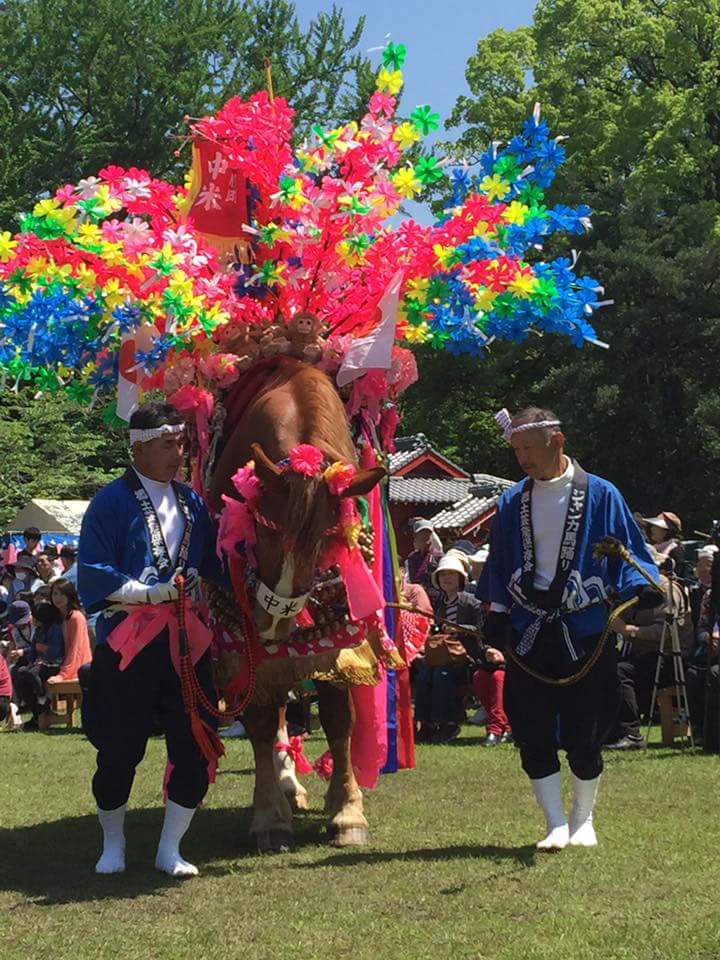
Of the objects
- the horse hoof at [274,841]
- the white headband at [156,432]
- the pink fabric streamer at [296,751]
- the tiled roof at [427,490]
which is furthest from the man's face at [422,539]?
the tiled roof at [427,490]

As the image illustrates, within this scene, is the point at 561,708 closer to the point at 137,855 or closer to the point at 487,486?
the point at 137,855

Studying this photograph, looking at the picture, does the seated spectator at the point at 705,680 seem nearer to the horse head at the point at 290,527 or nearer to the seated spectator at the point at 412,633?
the seated spectator at the point at 412,633

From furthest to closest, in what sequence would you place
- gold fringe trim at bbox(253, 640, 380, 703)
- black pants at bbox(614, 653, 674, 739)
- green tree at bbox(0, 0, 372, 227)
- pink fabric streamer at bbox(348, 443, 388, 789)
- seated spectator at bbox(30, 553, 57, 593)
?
1. green tree at bbox(0, 0, 372, 227)
2. seated spectator at bbox(30, 553, 57, 593)
3. black pants at bbox(614, 653, 674, 739)
4. pink fabric streamer at bbox(348, 443, 388, 789)
5. gold fringe trim at bbox(253, 640, 380, 703)

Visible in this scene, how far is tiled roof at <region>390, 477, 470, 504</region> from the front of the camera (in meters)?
26.5

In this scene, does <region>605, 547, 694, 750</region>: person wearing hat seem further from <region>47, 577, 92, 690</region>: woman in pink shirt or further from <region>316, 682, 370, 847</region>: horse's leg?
<region>47, 577, 92, 690</region>: woman in pink shirt

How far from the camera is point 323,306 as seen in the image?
696 cm

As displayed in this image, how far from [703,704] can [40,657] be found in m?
6.35

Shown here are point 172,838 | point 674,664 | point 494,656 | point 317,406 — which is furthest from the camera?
point 674,664

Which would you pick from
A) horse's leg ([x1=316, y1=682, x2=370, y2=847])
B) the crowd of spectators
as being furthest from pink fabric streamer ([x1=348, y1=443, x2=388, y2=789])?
the crowd of spectators

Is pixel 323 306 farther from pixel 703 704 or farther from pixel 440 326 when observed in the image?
pixel 703 704

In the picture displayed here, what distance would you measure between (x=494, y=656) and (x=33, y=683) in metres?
7.61

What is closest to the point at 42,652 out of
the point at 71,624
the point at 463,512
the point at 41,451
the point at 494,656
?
the point at 71,624

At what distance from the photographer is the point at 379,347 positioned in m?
6.63

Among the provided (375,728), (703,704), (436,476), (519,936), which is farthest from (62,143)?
(519,936)
